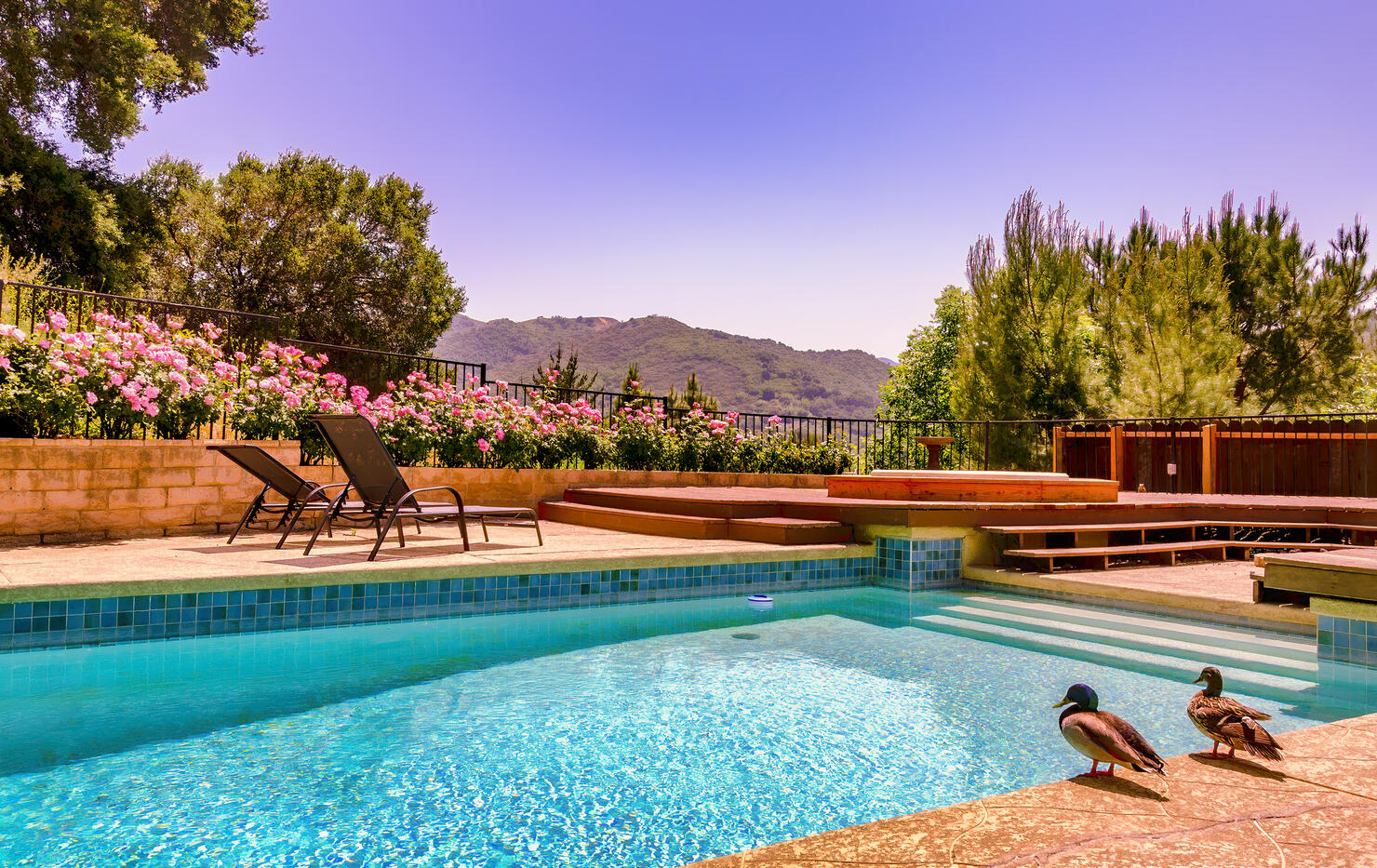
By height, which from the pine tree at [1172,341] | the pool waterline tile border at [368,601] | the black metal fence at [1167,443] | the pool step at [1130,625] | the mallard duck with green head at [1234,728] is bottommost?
the pool step at [1130,625]

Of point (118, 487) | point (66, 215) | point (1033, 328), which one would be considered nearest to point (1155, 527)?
point (118, 487)

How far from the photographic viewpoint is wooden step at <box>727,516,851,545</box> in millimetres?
6406

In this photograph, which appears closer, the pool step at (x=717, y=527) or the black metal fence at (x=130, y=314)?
the black metal fence at (x=130, y=314)

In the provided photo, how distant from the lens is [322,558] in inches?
195

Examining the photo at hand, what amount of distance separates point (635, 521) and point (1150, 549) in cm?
477

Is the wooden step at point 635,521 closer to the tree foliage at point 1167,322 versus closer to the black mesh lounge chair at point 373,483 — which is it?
the black mesh lounge chair at point 373,483

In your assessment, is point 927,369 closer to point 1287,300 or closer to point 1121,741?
point 1287,300

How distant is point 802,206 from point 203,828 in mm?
18924

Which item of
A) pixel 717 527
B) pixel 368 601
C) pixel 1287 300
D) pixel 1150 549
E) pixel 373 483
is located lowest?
pixel 368 601

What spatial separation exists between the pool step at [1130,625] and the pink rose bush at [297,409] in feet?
17.2

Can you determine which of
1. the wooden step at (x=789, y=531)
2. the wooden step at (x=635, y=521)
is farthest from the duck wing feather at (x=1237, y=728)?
the wooden step at (x=635, y=521)

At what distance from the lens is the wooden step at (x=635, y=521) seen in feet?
22.7

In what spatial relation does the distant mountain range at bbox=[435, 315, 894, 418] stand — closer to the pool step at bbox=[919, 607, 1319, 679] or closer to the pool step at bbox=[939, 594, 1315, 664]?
the pool step at bbox=[939, 594, 1315, 664]

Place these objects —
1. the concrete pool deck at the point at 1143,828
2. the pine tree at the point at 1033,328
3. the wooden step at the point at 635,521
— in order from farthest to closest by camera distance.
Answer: the pine tree at the point at 1033,328 → the wooden step at the point at 635,521 → the concrete pool deck at the point at 1143,828
